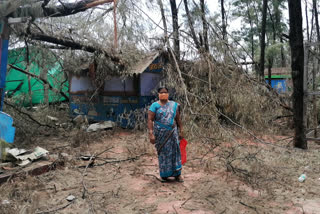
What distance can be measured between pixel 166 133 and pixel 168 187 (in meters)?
0.78

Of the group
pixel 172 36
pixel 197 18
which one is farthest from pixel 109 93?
pixel 197 18

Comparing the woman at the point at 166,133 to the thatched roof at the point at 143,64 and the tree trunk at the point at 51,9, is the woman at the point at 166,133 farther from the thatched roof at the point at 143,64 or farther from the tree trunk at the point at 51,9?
Result: the thatched roof at the point at 143,64

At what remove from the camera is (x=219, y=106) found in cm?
735

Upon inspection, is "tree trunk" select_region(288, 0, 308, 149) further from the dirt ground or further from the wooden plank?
the wooden plank

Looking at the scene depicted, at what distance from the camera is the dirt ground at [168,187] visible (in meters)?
3.10

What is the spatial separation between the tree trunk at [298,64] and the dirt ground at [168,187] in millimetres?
593

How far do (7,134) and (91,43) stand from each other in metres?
3.84

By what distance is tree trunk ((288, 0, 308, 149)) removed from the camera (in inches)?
224

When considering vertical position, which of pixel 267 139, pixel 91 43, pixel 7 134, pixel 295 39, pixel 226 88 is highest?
pixel 91 43

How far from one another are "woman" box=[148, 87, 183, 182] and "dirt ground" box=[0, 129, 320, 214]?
266mm

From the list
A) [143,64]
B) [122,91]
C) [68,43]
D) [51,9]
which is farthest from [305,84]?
[68,43]

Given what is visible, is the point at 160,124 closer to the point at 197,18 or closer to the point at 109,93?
the point at 197,18

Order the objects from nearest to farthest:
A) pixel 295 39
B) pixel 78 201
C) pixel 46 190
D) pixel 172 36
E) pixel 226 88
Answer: pixel 78 201
pixel 46 190
pixel 295 39
pixel 226 88
pixel 172 36

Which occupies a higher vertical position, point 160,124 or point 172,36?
point 172,36
